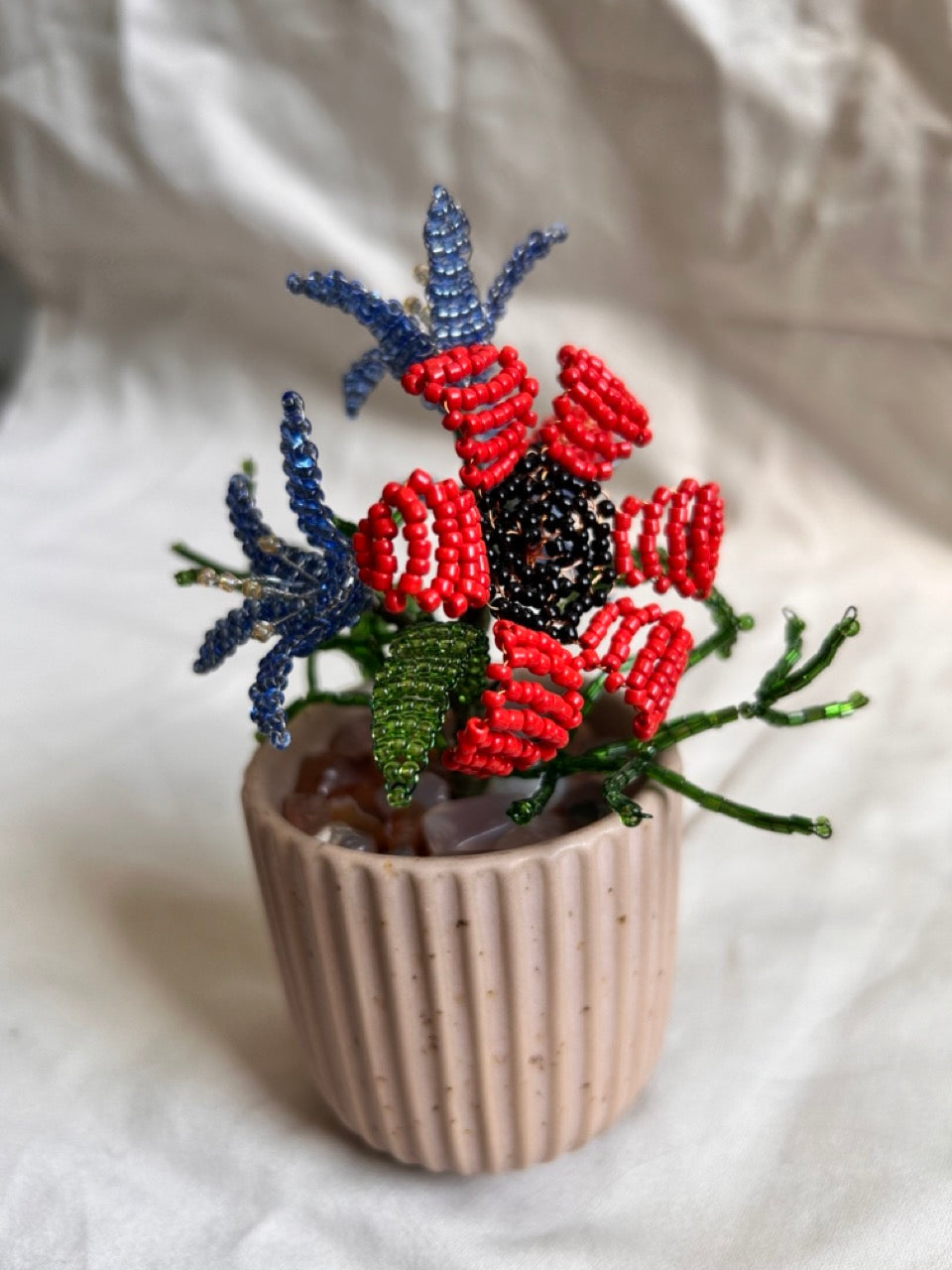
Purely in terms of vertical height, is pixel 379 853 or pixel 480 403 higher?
pixel 480 403

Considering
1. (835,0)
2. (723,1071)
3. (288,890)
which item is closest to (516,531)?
(288,890)

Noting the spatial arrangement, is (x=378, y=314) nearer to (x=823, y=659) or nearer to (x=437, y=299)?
(x=437, y=299)

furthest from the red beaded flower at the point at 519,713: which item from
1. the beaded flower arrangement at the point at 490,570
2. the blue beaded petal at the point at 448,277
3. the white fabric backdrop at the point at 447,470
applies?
the white fabric backdrop at the point at 447,470

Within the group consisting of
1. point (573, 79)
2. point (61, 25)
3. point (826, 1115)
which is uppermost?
point (61, 25)

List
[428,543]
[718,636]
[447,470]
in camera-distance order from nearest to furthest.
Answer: [428,543] < [718,636] < [447,470]

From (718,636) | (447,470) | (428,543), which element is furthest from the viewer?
(447,470)

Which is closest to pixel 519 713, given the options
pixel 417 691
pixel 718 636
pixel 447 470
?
pixel 417 691

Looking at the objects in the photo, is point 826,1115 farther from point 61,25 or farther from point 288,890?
point 61,25

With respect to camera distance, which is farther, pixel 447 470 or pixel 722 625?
pixel 447 470
